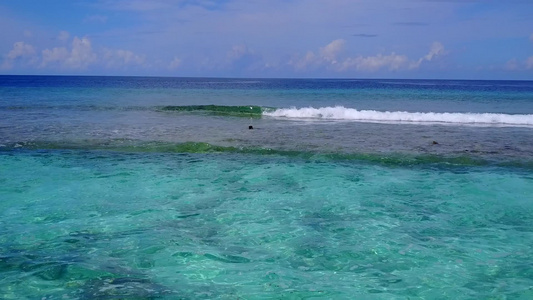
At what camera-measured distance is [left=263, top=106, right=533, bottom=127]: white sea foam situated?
28.8 m

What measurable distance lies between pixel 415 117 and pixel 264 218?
23590mm

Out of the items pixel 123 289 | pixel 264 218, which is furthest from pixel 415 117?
pixel 123 289

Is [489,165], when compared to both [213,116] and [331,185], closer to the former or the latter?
[331,185]

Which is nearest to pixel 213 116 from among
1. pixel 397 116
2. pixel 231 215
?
pixel 397 116

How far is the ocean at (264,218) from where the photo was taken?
660cm

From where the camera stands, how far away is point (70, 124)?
25.1 m

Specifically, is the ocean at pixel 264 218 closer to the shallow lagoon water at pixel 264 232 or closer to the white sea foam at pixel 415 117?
the shallow lagoon water at pixel 264 232

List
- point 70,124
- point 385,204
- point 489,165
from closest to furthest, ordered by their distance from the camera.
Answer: point 385,204 → point 489,165 → point 70,124

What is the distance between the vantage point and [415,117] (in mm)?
30547

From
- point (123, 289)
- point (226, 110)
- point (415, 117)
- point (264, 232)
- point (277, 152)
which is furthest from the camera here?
point (226, 110)

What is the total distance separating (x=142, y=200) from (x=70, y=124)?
54.3 feet

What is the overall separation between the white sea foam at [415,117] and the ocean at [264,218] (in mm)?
9600

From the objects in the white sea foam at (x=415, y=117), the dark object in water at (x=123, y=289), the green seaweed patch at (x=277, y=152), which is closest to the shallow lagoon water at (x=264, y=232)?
the dark object in water at (x=123, y=289)

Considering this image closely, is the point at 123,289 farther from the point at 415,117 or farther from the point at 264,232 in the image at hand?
the point at 415,117
